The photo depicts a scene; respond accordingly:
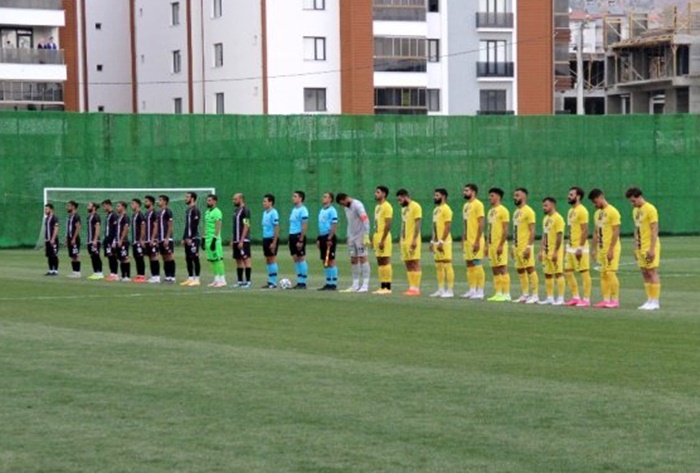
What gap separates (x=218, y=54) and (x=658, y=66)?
24.0m

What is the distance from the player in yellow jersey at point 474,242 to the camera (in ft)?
83.9

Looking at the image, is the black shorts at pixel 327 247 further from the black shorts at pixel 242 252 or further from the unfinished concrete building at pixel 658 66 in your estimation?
the unfinished concrete building at pixel 658 66

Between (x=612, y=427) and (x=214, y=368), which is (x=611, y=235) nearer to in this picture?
(x=214, y=368)

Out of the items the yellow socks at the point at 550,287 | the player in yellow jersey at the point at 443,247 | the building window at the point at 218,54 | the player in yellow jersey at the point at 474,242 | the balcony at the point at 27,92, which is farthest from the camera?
the building window at the point at 218,54

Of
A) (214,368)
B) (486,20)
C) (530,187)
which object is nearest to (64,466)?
(214,368)

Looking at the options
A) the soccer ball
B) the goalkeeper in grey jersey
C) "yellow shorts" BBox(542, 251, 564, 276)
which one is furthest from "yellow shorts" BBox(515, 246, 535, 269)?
the soccer ball

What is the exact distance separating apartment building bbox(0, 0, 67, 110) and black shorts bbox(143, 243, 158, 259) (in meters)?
41.3

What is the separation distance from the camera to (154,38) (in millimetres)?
77562

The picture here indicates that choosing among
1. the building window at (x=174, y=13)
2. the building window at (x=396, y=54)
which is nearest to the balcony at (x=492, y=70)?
the building window at (x=396, y=54)

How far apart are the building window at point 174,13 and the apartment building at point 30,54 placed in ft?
20.0

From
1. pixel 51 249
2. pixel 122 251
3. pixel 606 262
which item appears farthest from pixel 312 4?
pixel 606 262

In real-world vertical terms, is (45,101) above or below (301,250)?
above

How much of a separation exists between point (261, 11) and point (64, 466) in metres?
61.9

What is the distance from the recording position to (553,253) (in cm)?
2419
